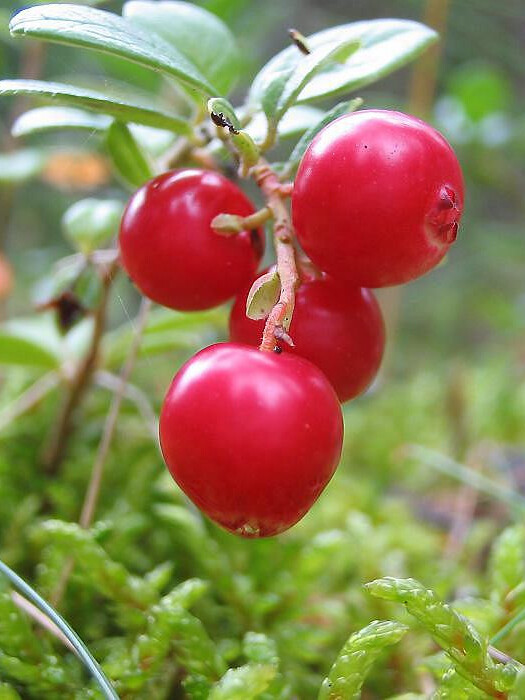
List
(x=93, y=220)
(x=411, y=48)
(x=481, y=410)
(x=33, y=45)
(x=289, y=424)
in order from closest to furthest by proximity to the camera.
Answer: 1. (x=289, y=424)
2. (x=411, y=48)
3. (x=93, y=220)
4. (x=33, y=45)
5. (x=481, y=410)

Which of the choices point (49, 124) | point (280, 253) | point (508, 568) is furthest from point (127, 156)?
point (508, 568)

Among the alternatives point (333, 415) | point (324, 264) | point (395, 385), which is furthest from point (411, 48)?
point (395, 385)

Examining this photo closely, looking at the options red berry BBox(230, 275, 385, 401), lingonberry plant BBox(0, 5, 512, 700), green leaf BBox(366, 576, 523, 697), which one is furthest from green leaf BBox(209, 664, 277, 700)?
red berry BBox(230, 275, 385, 401)

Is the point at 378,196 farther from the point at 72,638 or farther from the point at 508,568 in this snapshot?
the point at 508,568

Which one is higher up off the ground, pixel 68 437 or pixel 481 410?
pixel 68 437

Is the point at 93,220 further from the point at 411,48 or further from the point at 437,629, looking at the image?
the point at 437,629

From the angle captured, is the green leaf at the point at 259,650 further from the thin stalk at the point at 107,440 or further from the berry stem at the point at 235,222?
the berry stem at the point at 235,222

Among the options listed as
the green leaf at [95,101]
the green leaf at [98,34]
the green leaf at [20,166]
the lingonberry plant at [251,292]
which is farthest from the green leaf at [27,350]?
the green leaf at [98,34]

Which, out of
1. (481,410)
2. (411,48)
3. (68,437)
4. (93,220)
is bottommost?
(481,410)
